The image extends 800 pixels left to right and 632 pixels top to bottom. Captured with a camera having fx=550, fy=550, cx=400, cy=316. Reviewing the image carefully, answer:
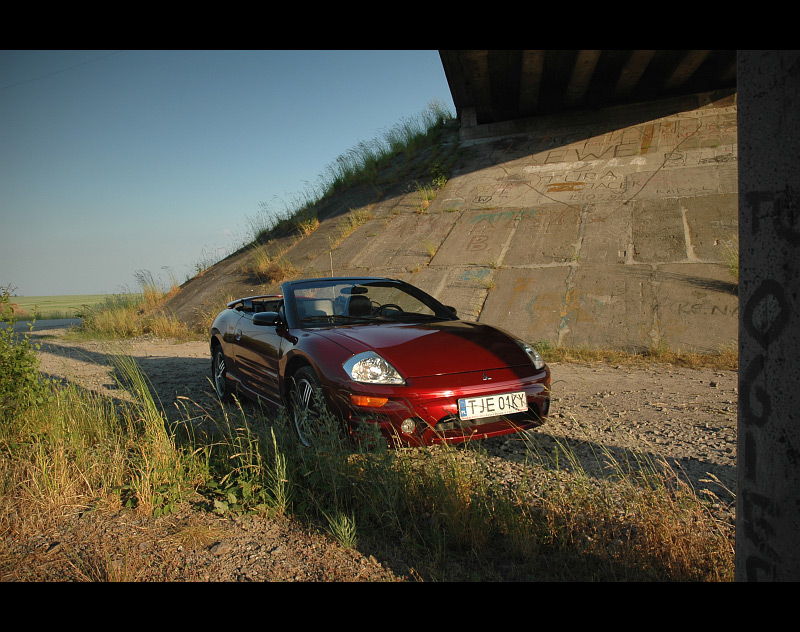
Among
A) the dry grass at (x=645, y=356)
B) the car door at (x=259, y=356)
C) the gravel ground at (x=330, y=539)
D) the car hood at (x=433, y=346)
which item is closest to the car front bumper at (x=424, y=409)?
the car hood at (x=433, y=346)

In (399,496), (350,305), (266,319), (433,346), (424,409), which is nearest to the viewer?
(399,496)

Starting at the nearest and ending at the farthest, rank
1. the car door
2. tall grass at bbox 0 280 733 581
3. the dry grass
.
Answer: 1. tall grass at bbox 0 280 733 581
2. the car door
3. the dry grass

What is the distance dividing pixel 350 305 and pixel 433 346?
1.17 meters

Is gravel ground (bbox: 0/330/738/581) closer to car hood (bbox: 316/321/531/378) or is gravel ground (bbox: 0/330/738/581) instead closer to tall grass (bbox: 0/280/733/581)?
tall grass (bbox: 0/280/733/581)

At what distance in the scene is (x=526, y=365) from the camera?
3.94 m

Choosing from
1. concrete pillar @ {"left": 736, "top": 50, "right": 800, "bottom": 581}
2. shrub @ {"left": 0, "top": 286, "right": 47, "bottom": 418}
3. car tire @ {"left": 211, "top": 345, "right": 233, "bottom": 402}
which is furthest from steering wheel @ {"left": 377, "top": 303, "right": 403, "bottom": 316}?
concrete pillar @ {"left": 736, "top": 50, "right": 800, "bottom": 581}

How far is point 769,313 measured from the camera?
5.42ft

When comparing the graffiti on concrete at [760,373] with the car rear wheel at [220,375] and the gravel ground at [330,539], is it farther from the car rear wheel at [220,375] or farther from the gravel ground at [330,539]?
the car rear wheel at [220,375]

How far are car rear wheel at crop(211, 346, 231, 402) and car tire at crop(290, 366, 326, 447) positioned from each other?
1.96 m

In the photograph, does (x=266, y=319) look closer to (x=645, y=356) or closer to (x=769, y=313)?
(x=769, y=313)

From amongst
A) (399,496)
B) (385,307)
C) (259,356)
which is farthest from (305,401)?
(385,307)

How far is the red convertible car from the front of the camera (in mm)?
3438

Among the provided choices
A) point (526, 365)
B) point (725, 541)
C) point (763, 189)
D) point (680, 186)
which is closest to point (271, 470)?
point (526, 365)
